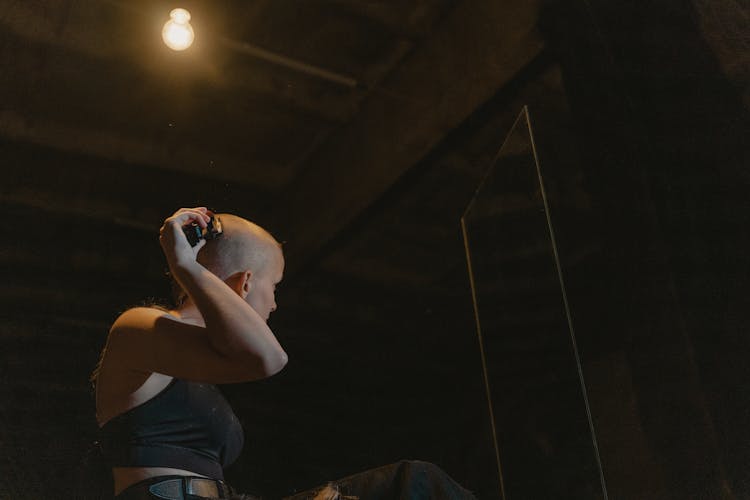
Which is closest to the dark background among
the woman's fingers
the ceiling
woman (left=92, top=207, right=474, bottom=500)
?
the ceiling

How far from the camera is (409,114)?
2748 millimetres

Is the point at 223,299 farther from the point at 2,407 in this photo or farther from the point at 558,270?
the point at 2,407

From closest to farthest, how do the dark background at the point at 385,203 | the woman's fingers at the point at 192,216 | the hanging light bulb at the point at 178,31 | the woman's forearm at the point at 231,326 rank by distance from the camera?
the woman's forearm at the point at 231,326
the woman's fingers at the point at 192,216
the dark background at the point at 385,203
the hanging light bulb at the point at 178,31

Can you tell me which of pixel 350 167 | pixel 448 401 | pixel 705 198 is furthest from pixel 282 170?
pixel 448 401

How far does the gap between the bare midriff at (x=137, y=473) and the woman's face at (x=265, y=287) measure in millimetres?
238

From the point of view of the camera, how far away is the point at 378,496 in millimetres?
1025

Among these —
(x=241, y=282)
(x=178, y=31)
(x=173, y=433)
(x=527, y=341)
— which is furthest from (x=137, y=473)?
(x=178, y=31)

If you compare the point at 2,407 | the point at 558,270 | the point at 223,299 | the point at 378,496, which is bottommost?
the point at 378,496

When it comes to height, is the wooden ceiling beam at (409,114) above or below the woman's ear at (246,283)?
above

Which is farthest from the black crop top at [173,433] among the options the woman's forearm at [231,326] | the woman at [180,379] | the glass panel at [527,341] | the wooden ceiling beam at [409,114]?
the wooden ceiling beam at [409,114]

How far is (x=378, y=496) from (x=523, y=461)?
0.91 m

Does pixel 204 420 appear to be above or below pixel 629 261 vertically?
below

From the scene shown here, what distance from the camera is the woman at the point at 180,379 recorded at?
0.92 metres

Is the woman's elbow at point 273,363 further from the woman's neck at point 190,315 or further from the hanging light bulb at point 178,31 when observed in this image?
the hanging light bulb at point 178,31
